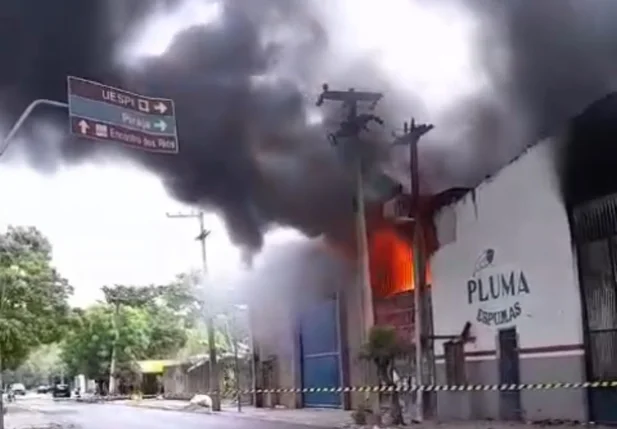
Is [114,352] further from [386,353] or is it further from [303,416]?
[386,353]

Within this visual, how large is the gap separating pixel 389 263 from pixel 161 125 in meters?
13.4

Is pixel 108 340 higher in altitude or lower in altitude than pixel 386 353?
higher

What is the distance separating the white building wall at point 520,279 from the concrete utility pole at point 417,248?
2.34 ft

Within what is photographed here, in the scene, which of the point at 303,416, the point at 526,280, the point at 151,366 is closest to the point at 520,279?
the point at 526,280

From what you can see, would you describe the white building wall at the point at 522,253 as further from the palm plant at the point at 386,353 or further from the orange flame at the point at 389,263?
the orange flame at the point at 389,263

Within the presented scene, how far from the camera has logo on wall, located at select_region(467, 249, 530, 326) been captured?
68.7 ft

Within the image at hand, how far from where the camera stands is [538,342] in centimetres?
2011

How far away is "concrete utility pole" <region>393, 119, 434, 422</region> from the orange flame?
251 centimetres

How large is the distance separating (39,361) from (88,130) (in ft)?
281

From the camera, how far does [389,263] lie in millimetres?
27594

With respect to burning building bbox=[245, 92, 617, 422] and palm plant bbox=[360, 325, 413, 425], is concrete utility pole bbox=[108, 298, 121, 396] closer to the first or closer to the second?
burning building bbox=[245, 92, 617, 422]

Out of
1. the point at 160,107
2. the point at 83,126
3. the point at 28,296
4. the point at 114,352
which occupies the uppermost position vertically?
the point at 160,107

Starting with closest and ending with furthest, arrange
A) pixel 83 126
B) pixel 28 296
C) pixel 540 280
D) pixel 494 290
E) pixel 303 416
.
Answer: pixel 83 126, pixel 540 280, pixel 494 290, pixel 303 416, pixel 28 296

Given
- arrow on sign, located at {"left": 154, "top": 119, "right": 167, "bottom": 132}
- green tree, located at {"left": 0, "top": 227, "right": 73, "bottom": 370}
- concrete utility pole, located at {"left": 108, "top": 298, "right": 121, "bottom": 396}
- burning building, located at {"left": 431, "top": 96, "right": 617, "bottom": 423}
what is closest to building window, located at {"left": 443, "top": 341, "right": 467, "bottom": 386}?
burning building, located at {"left": 431, "top": 96, "right": 617, "bottom": 423}
